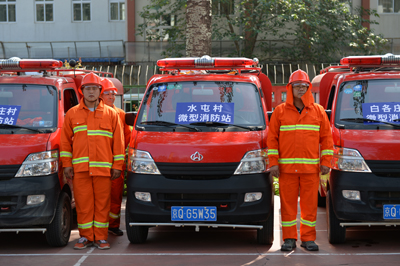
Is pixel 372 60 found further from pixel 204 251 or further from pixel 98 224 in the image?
pixel 98 224

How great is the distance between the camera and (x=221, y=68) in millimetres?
7559

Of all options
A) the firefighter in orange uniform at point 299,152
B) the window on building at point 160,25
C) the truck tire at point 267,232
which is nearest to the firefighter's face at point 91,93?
the firefighter in orange uniform at point 299,152

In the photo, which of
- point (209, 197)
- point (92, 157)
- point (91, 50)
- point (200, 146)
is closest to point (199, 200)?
point (209, 197)

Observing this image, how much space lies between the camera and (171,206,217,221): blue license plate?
238 inches

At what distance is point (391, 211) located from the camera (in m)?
6.08

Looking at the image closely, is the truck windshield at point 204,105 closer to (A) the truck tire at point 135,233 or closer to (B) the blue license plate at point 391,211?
(A) the truck tire at point 135,233

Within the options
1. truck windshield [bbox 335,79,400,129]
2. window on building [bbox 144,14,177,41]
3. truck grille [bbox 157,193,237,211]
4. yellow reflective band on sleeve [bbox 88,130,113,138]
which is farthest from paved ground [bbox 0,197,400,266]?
window on building [bbox 144,14,177,41]

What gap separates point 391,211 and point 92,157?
345cm

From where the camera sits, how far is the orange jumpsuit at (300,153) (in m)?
6.24

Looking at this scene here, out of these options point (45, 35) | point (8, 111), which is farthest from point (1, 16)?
point (8, 111)

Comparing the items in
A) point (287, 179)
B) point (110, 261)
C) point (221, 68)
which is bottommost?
point (110, 261)

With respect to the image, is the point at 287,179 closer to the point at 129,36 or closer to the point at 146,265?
the point at 146,265

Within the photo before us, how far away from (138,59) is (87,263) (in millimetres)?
22856

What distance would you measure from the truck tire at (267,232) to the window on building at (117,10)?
86.7ft
